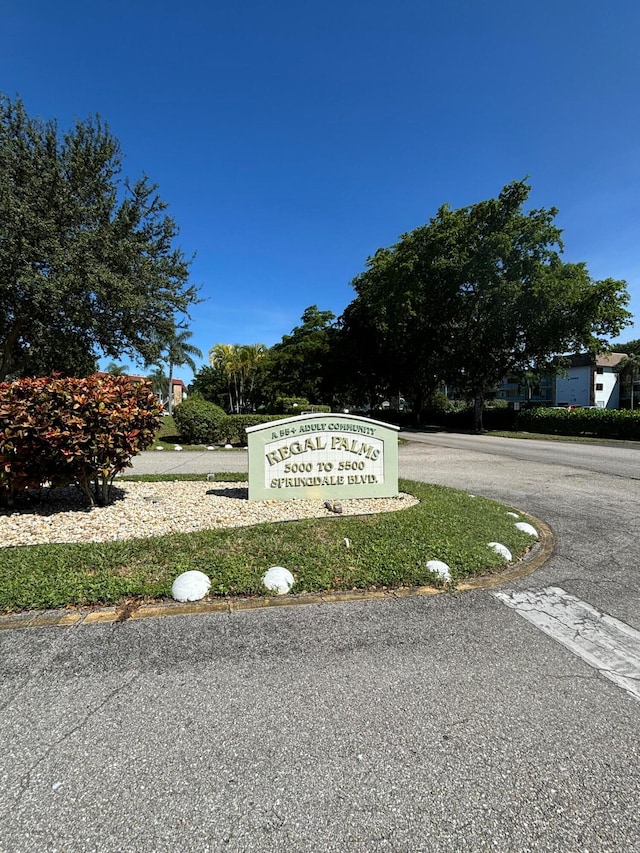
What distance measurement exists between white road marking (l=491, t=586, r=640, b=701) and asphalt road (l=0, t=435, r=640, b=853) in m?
0.09

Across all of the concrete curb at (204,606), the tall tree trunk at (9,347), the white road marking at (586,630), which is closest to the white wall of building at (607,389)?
the tall tree trunk at (9,347)

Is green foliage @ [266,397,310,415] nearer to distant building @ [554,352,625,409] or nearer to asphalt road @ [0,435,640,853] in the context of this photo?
asphalt road @ [0,435,640,853]

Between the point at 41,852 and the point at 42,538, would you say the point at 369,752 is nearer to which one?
the point at 41,852

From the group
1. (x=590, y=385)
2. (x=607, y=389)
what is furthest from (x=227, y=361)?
(x=607, y=389)

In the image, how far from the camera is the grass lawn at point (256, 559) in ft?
10.3

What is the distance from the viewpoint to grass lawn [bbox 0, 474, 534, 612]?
3143 millimetres

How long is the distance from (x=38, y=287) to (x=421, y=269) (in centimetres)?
2098

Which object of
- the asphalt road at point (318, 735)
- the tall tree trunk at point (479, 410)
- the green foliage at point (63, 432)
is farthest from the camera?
the tall tree trunk at point (479, 410)

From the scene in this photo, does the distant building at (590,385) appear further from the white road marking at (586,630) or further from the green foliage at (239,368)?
the white road marking at (586,630)

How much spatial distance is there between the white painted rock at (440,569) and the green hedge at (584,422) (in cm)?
1994

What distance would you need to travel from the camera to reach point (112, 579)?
3.26m

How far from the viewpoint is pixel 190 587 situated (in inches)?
124

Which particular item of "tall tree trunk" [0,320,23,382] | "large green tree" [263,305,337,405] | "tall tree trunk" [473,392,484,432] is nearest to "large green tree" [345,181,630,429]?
"tall tree trunk" [473,392,484,432]

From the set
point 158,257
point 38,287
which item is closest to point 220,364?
point 158,257
